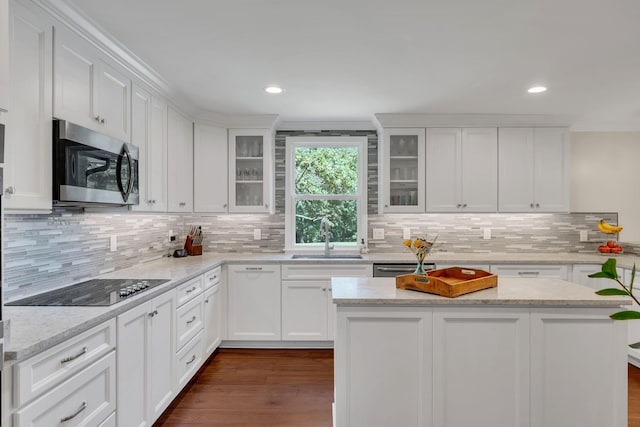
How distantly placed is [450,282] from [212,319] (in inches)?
87.8

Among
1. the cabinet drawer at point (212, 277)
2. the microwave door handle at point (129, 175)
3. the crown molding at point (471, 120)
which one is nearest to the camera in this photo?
the microwave door handle at point (129, 175)

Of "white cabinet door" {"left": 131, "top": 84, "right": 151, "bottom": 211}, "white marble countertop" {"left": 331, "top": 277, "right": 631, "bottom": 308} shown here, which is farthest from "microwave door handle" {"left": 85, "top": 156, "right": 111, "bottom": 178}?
"white marble countertop" {"left": 331, "top": 277, "right": 631, "bottom": 308}

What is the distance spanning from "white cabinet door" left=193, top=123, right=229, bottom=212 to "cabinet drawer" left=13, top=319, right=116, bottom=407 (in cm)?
215

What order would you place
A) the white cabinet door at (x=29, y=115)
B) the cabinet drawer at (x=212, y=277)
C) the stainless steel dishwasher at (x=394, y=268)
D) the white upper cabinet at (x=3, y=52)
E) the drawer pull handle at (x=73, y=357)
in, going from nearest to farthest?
the white upper cabinet at (x=3, y=52) < the drawer pull handle at (x=73, y=357) < the white cabinet door at (x=29, y=115) < the cabinet drawer at (x=212, y=277) < the stainless steel dishwasher at (x=394, y=268)

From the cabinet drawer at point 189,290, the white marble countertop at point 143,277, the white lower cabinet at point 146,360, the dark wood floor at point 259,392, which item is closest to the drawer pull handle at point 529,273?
the white marble countertop at point 143,277

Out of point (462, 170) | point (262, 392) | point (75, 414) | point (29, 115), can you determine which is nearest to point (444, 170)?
point (462, 170)

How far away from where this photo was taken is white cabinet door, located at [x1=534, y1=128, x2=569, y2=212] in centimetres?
382

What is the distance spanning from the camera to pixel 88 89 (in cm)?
203

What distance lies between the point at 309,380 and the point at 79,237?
6.59 feet

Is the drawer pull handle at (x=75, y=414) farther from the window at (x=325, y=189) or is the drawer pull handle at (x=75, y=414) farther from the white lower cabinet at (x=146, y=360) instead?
the window at (x=325, y=189)

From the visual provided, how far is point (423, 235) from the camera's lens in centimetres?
412

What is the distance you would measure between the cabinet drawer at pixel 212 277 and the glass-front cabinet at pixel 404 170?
5.94ft

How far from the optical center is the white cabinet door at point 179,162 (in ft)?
10.5

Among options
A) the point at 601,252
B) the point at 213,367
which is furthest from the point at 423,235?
the point at 213,367
